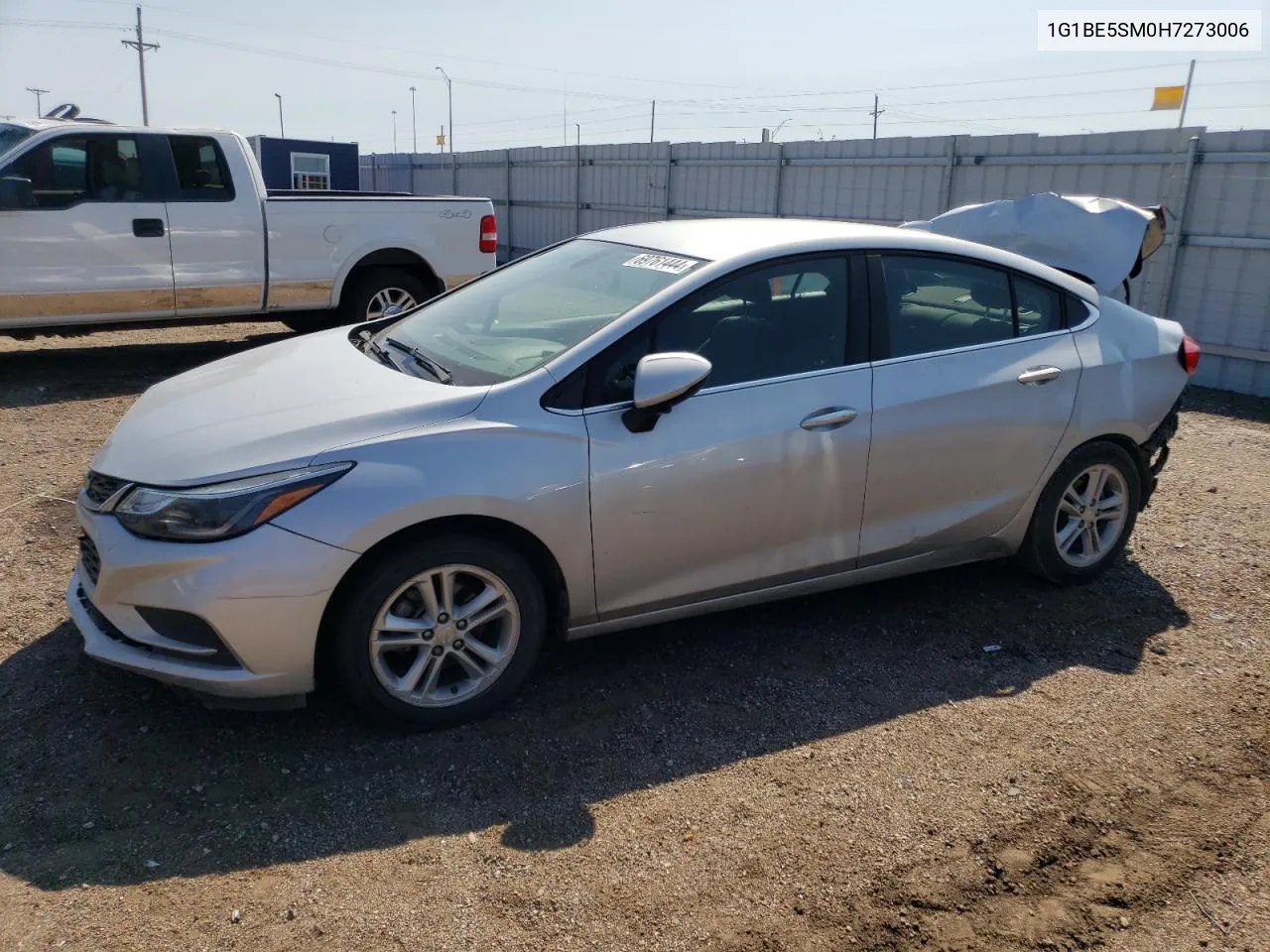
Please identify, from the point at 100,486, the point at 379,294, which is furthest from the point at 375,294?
the point at 100,486

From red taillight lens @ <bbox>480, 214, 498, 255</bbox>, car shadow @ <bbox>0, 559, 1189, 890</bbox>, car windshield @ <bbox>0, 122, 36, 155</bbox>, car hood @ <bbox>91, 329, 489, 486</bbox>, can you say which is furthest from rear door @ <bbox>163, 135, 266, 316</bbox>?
car shadow @ <bbox>0, 559, 1189, 890</bbox>

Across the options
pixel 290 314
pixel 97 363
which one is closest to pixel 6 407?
pixel 97 363

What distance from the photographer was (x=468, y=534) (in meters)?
3.46

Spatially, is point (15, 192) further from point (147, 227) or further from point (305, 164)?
point (305, 164)

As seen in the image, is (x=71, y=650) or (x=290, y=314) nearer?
(x=71, y=650)

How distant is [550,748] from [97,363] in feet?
26.5

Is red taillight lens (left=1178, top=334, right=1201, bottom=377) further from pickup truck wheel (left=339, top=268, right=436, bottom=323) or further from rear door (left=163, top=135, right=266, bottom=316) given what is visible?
rear door (left=163, top=135, right=266, bottom=316)

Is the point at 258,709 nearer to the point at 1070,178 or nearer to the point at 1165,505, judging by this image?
the point at 1165,505

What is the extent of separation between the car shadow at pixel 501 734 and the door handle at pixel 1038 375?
106cm

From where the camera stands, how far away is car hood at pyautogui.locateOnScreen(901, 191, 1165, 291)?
5914 mm

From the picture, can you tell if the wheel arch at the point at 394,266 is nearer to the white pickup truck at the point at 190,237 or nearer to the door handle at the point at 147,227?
the white pickup truck at the point at 190,237

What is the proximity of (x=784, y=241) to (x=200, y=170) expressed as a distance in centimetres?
669

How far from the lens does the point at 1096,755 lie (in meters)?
3.60

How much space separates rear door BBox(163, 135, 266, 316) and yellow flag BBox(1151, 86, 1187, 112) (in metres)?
9.38
